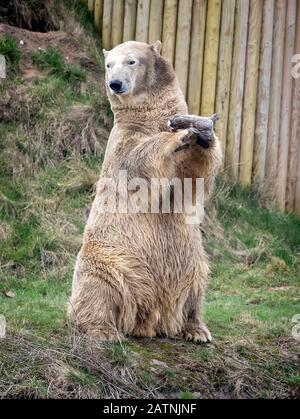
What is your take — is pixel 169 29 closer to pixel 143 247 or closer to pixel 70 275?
pixel 70 275

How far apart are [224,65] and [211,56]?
22cm

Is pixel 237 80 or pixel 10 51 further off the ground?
pixel 10 51

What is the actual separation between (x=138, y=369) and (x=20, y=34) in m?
7.28

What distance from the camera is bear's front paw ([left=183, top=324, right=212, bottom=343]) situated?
7.92 metres

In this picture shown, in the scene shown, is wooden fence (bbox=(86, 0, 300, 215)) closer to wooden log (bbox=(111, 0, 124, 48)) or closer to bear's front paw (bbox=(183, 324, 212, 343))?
wooden log (bbox=(111, 0, 124, 48))

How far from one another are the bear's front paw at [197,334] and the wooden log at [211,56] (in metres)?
5.29

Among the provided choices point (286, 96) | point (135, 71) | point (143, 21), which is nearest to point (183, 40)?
point (143, 21)

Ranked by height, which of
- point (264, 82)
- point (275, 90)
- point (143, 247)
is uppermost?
point (264, 82)

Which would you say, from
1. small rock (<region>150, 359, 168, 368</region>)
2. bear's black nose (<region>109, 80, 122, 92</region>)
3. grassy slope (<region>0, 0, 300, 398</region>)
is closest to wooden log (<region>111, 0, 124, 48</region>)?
grassy slope (<region>0, 0, 300, 398</region>)

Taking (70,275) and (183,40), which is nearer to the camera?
(70,275)

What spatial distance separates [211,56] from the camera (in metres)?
12.7

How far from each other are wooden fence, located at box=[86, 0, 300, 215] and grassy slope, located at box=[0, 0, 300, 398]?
23.7 inches

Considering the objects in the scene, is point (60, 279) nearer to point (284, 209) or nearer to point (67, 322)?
point (67, 322)
